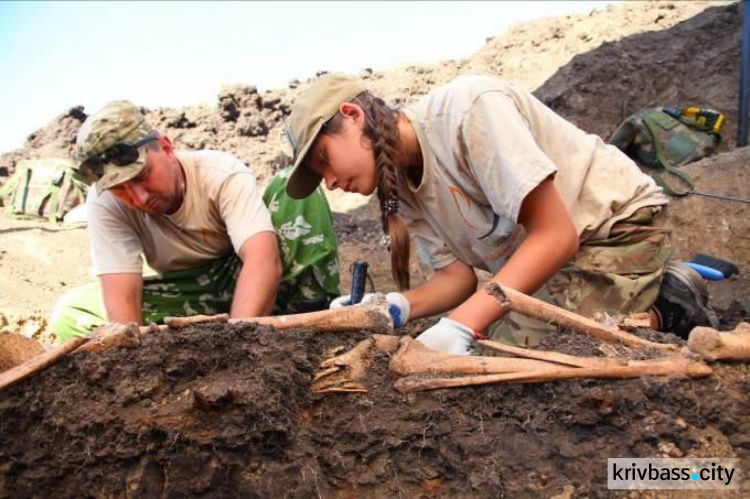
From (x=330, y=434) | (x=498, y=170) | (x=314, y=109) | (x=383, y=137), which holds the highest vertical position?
(x=314, y=109)

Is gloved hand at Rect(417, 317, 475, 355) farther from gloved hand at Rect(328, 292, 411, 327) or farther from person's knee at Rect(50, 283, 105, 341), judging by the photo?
person's knee at Rect(50, 283, 105, 341)

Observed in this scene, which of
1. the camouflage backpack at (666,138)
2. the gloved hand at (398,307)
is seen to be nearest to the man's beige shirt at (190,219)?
the gloved hand at (398,307)

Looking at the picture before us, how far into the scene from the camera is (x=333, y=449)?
1.18 m

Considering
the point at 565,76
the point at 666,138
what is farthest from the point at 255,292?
the point at 565,76

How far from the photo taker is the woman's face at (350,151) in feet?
5.75

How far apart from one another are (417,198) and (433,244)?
295 millimetres

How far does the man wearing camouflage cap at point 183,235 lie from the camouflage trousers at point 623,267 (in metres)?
1.22

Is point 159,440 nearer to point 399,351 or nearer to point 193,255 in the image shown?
point 399,351

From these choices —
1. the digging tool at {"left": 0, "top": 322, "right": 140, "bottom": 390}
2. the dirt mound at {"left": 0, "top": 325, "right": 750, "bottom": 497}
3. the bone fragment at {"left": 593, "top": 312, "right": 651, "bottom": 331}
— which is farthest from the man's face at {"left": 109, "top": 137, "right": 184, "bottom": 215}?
the bone fragment at {"left": 593, "top": 312, "right": 651, "bottom": 331}

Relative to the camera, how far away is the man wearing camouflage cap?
8.04ft

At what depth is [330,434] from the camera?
120cm

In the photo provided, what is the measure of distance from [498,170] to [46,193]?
6.87 metres

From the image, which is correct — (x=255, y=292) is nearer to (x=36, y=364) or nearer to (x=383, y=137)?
(x=383, y=137)

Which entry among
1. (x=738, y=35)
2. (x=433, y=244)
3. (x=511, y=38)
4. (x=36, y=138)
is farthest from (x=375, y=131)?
(x=36, y=138)
